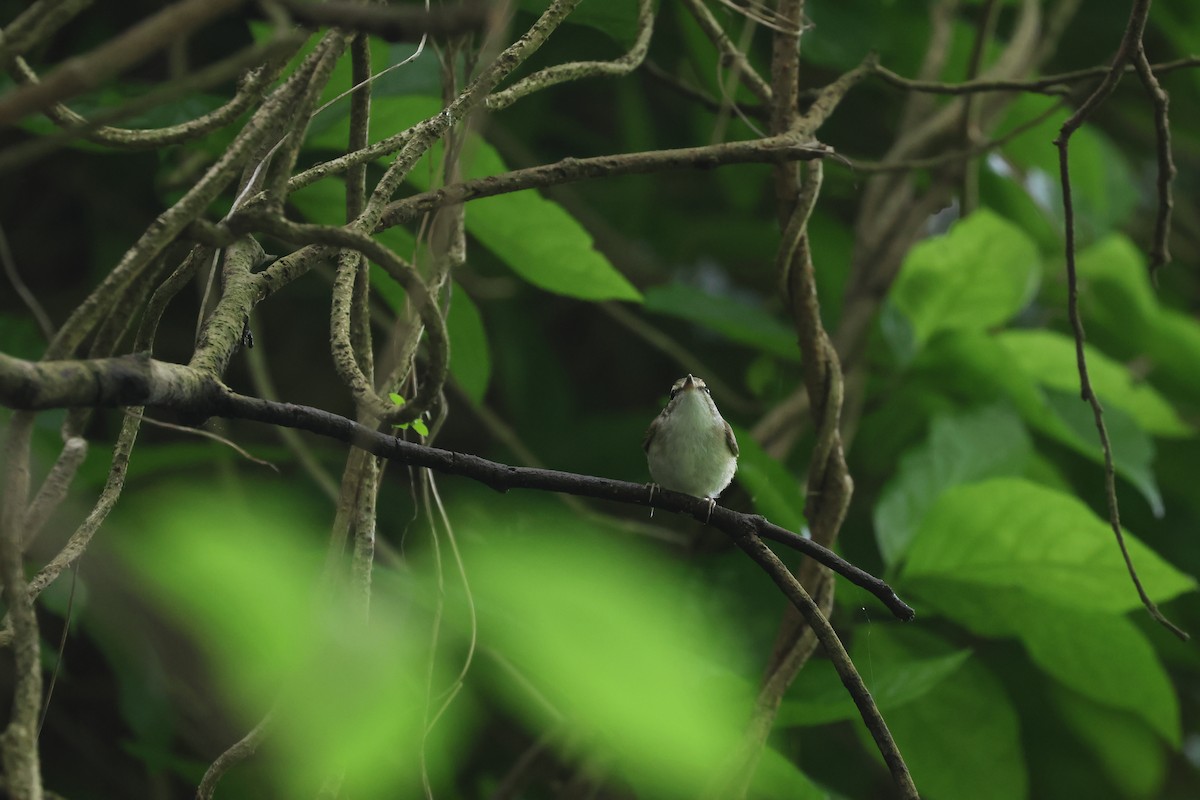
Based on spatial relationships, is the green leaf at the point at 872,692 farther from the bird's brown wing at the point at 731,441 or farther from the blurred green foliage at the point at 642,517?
the bird's brown wing at the point at 731,441

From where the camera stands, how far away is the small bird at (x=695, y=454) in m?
1.92

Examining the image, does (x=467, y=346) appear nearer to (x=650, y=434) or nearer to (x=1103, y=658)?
(x=650, y=434)

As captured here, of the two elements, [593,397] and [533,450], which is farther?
[593,397]

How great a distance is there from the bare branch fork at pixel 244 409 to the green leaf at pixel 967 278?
4.51 ft

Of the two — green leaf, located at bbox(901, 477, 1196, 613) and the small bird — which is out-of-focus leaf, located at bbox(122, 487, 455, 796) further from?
green leaf, located at bbox(901, 477, 1196, 613)

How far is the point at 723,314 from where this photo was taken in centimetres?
229

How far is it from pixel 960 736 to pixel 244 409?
1.44 metres

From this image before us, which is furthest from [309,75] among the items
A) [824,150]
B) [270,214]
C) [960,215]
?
[960,215]

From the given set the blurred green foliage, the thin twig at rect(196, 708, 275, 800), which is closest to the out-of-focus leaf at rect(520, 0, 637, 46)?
the blurred green foliage

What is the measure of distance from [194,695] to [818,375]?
3.98 feet

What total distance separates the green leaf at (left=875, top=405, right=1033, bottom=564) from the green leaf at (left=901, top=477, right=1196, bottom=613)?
0.06m

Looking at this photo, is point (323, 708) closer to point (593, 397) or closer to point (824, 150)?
point (824, 150)

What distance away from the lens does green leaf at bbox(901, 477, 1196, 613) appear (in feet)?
5.98

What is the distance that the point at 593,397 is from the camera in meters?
3.39
